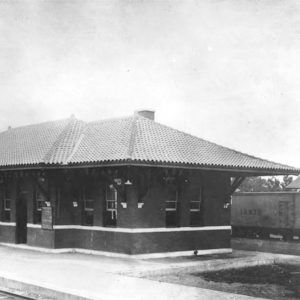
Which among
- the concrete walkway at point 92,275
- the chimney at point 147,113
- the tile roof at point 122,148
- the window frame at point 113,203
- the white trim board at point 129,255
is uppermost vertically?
the chimney at point 147,113

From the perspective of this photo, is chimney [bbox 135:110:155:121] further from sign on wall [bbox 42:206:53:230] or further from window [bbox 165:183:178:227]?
sign on wall [bbox 42:206:53:230]

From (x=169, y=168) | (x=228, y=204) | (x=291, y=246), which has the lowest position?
(x=291, y=246)

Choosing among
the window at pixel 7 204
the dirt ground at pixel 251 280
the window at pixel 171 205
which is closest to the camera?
the dirt ground at pixel 251 280

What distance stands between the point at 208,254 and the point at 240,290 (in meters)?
6.71

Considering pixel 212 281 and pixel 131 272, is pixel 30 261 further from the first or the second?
pixel 212 281

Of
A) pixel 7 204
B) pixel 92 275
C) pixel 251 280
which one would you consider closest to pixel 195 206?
pixel 251 280

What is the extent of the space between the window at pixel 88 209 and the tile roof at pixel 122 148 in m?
1.51

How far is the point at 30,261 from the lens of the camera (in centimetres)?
1543

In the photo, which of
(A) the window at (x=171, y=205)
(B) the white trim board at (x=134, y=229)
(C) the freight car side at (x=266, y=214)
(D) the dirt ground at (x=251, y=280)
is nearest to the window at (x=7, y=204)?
(B) the white trim board at (x=134, y=229)

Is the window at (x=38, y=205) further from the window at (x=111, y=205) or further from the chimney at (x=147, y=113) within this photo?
the chimney at (x=147, y=113)

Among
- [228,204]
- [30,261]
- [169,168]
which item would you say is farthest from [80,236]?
[228,204]

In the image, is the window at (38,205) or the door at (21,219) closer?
the window at (38,205)

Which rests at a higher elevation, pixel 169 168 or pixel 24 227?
pixel 169 168

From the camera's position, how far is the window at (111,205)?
56.5 ft
